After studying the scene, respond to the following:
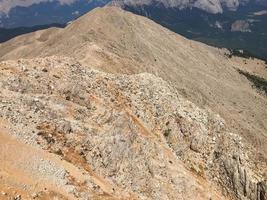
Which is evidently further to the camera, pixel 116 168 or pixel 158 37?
pixel 158 37

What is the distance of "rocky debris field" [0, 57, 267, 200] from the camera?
4488 centimetres

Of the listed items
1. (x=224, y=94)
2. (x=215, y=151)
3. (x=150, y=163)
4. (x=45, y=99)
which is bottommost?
(x=224, y=94)

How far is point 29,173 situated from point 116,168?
11.6 meters

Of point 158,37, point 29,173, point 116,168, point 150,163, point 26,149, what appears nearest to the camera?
point 29,173

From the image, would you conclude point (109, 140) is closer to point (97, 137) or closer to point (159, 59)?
point (97, 137)

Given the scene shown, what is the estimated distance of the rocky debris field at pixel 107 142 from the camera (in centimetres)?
4488

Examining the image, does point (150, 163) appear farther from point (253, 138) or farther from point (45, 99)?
point (253, 138)

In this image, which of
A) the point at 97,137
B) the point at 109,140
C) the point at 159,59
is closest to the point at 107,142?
the point at 109,140

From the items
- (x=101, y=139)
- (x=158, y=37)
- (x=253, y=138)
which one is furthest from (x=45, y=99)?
(x=158, y=37)

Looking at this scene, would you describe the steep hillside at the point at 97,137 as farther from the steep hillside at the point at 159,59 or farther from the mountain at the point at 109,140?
the steep hillside at the point at 159,59

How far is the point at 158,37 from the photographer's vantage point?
582 feet

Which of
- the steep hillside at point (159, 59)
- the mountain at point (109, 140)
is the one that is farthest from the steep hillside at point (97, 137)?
the steep hillside at point (159, 59)

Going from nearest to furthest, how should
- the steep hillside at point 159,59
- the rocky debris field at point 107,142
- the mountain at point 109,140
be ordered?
the rocky debris field at point 107,142
the mountain at point 109,140
the steep hillside at point 159,59

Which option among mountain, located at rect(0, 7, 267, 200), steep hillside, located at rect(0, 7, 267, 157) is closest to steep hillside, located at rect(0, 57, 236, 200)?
mountain, located at rect(0, 7, 267, 200)
